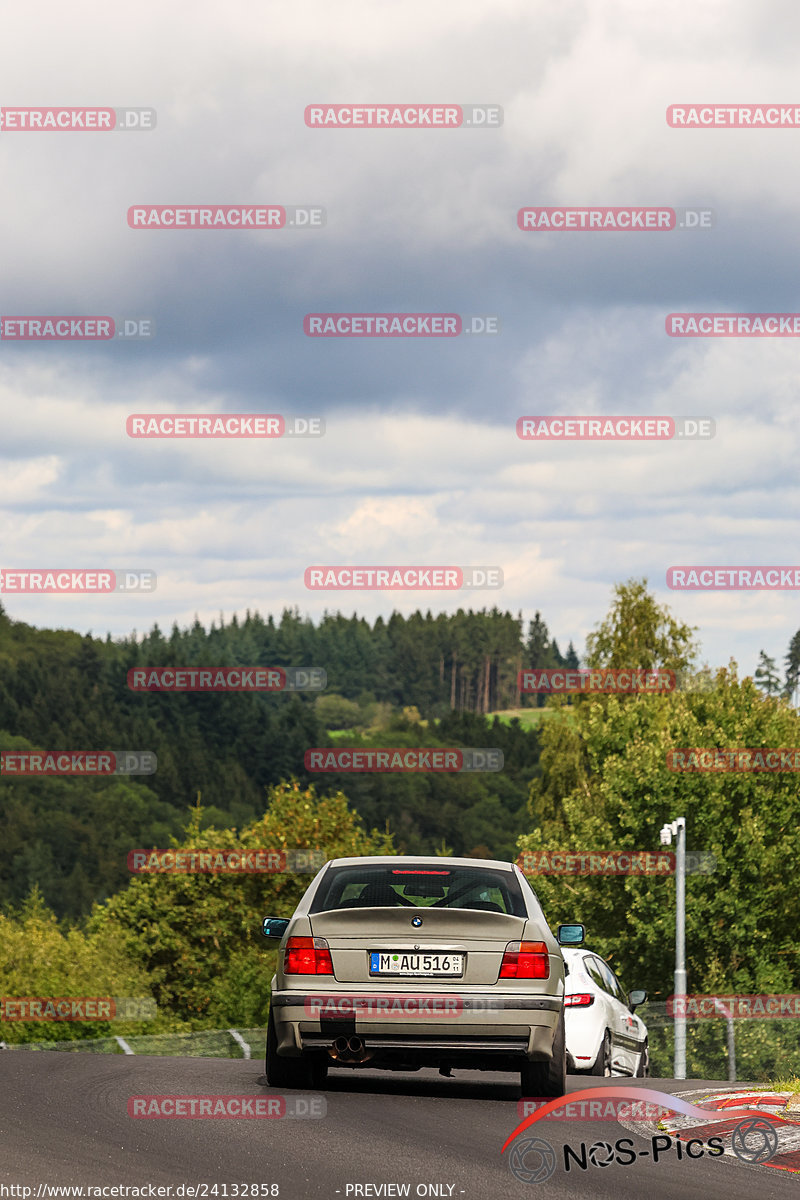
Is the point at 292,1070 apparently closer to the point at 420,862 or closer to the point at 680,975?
the point at 420,862

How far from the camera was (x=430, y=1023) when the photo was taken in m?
9.88

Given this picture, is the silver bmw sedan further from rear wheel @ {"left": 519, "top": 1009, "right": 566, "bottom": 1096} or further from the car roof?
the car roof

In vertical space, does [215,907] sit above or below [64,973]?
above

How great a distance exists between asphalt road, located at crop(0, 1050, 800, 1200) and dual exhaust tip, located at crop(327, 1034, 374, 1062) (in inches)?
13.0

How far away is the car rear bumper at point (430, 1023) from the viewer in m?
9.89

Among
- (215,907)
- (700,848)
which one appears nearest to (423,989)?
(700,848)

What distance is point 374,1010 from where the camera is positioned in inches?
391

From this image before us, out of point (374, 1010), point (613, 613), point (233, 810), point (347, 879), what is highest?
point (613, 613)

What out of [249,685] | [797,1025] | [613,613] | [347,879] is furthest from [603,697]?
[249,685]

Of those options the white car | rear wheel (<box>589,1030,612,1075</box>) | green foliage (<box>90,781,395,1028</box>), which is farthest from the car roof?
green foliage (<box>90,781,395,1028</box>)

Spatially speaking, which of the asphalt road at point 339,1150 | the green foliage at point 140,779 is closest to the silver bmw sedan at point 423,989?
the asphalt road at point 339,1150

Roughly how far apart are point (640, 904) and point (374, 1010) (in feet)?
118

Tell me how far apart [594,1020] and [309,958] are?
5079 millimetres

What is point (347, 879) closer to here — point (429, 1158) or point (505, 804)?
point (429, 1158)
